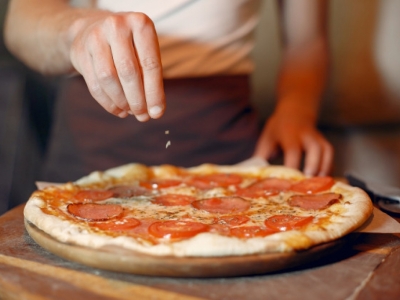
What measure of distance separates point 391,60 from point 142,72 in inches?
76.2

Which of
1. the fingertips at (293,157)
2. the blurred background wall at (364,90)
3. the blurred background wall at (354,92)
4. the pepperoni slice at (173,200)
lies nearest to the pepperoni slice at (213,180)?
the pepperoni slice at (173,200)

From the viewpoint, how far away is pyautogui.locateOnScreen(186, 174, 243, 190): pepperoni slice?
154 cm

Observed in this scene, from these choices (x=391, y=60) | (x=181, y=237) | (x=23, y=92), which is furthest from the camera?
(x=391, y=60)

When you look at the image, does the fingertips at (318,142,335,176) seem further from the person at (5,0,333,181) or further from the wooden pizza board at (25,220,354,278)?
the wooden pizza board at (25,220,354,278)

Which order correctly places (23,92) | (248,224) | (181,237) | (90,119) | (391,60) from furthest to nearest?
(391,60), (23,92), (90,119), (248,224), (181,237)

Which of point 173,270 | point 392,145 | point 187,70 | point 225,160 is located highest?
point 187,70

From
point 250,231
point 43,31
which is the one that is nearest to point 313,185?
point 250,231

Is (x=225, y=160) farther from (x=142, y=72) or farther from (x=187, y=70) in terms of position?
(x=142, y=72)

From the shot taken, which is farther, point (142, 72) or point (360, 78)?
point (360, 78)

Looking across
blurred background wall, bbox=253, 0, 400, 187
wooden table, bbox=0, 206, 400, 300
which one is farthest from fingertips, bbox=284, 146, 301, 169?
blurred background wall, bbox=253, 0, 400, 187

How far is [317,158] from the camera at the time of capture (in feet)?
5.78

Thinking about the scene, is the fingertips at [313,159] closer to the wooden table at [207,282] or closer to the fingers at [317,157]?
the fingers at [317,157]

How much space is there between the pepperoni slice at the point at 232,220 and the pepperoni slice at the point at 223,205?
0.18 feet

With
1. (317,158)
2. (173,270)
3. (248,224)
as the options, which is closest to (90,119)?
(317,158)
